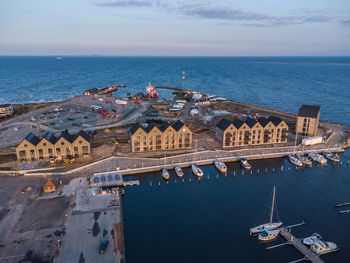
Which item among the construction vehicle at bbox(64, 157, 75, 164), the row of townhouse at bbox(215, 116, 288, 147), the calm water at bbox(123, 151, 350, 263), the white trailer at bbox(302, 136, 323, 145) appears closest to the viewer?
the calm water at bbox(123, 151, 350, 263)

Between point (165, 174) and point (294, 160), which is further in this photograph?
point (294, 160)

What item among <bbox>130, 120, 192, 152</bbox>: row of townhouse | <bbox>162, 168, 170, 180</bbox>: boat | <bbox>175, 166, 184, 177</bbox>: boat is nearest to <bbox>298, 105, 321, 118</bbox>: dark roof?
<bbox>130, 120, 192, 152</bbox>: row of townhouse

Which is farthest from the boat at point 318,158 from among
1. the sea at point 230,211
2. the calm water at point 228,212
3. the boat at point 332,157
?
the boat at point 332,157

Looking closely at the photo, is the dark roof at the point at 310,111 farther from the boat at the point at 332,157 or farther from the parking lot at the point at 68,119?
the parking lot at the point at 68,119

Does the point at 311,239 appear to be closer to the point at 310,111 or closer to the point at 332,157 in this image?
the point at 332,157

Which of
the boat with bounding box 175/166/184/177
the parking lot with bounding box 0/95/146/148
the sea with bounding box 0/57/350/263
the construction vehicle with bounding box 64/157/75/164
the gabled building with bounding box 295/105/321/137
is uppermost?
the gabled building with bounding box 295/105/321/137

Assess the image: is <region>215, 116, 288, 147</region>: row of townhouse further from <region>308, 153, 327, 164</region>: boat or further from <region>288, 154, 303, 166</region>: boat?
<region>308, 153, 327, 164</region>: boat

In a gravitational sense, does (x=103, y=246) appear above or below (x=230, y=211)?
above

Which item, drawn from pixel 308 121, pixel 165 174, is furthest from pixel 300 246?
pixel 308 121
